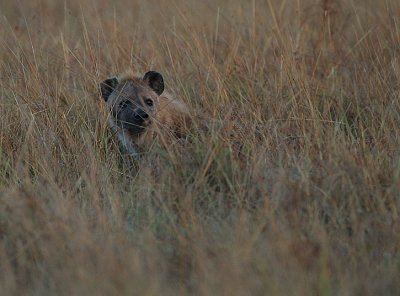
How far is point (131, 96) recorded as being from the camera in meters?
6.85

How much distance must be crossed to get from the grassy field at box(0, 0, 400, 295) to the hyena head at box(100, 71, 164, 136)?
0.15m

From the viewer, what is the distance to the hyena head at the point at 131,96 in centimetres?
672

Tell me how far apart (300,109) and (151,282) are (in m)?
2.80

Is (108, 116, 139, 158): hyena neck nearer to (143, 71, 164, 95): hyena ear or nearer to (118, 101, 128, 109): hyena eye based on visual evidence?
(118, 101, 128, 109): hyena eye

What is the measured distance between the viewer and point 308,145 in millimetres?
5457

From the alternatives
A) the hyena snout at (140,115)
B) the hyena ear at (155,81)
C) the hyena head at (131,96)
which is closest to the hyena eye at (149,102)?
the hyena head at (131,96)

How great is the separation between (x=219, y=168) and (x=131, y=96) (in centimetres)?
193

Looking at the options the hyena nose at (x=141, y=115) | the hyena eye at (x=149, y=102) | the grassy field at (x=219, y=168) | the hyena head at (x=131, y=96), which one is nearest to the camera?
the grassy field at (x=219, y=168)

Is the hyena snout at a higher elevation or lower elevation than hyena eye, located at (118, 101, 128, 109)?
lower

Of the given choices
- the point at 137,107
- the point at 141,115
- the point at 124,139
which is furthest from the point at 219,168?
the point at 124,139

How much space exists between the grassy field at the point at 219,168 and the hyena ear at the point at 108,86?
3.4 inches

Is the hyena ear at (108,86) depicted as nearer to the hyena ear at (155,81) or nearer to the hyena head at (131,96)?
the hyena head at (131,96)

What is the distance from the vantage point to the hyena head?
6719 millimetres

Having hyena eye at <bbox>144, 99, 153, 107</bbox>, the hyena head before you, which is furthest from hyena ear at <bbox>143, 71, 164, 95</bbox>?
hyena eye at <bbox>144, 99, 153, 107</bbox>
